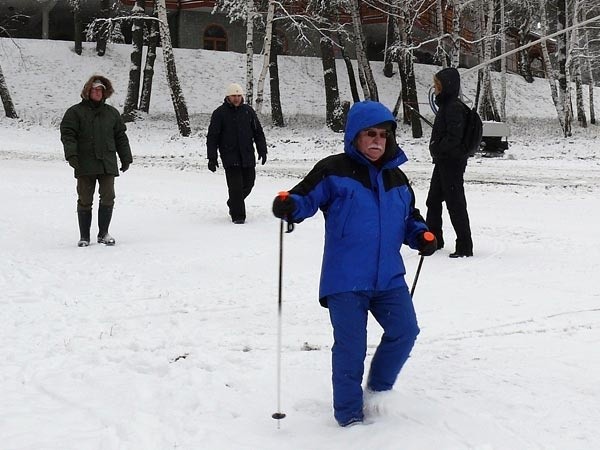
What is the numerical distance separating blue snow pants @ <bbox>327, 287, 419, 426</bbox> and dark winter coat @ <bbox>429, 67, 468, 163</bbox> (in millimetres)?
4027

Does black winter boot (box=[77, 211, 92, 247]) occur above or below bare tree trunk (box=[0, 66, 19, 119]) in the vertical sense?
below

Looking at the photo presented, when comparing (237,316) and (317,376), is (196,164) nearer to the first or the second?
(237,316)

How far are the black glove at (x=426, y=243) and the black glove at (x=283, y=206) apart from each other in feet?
2.35

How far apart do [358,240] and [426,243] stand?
1.27 ft

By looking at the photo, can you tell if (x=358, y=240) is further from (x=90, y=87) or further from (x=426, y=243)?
(x=90, y=87)

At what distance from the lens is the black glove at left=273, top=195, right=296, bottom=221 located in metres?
3.45

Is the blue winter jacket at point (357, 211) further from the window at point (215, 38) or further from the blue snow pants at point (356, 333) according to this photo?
the window at point (215, 38)

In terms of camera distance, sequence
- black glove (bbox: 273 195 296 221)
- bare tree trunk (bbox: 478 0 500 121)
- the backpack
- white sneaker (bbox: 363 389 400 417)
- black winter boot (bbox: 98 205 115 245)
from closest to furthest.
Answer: black glove (bbox: 273 195 296 221)
white sneaker (bbox: 363 389 400 417)
the backpack
black winter boot (bbox: 98 205 115 245)
bare tree trunk (bbox: 478 0 500 121)

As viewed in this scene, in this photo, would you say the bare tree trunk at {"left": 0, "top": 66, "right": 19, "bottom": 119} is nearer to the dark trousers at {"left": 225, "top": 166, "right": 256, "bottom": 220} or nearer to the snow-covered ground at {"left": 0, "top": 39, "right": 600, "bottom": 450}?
the snow-covered ground at {"left": 0, "top": 39, "right": 600, "bottom": 450}

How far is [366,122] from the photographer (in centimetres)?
348

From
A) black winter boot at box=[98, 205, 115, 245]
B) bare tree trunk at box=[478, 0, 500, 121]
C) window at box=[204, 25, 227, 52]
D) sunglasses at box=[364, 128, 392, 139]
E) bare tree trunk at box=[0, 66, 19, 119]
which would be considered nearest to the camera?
sunglasses at box=[364, 128, 392, 139]

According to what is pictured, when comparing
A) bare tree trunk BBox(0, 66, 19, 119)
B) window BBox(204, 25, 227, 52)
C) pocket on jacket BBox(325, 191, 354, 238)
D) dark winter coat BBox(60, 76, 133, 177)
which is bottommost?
pocket on jacket BBox(325, 191, 354, 238)

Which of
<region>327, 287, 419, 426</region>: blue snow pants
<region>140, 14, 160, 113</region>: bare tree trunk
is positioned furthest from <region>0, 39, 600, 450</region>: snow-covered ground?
<region>140, 14, 160, 113</region>: bare tree trunk

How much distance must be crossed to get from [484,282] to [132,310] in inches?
125
